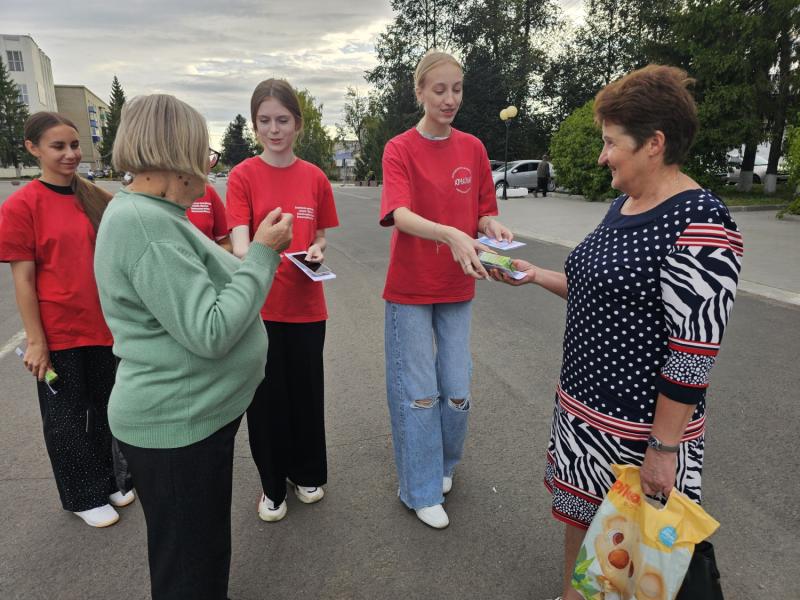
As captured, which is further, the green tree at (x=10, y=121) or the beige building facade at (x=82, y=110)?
the beige building facade at (x=82, y=110)

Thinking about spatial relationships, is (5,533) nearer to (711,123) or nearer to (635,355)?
(635,355)

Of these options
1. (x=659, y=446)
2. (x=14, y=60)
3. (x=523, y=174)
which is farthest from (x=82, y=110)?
(x=659, y=446)

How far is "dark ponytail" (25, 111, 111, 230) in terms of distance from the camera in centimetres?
271

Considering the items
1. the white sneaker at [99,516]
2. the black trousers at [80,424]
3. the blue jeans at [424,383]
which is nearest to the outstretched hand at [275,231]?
the blue jeans at [424,383]

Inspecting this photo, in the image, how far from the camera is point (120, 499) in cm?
303

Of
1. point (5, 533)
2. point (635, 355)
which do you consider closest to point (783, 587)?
point (635, 355)

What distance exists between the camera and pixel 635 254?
1640 millimetres

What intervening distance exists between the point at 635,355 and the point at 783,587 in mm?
1502

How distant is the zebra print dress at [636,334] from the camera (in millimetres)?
1522

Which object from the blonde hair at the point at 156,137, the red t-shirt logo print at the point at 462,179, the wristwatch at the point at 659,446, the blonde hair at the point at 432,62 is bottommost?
the wristwatch at the point at 659,446

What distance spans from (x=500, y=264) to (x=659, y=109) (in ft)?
2.56

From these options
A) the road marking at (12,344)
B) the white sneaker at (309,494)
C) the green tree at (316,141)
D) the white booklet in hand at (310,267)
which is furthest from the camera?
the green tree at (316,141)

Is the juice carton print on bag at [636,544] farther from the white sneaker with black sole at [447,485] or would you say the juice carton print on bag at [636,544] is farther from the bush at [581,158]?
the bush at [581,158]

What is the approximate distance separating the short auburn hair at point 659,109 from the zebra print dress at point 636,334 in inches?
6.8
